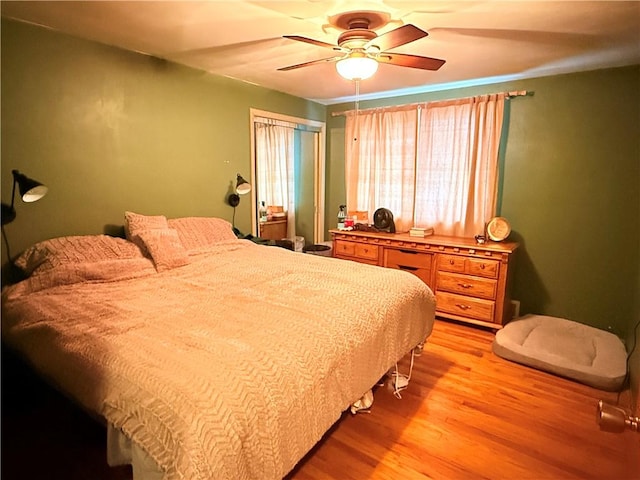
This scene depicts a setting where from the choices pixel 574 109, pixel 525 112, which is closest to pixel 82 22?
pixel 525 112

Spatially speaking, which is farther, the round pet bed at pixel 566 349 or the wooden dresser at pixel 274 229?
the wooden dresser at pixel 274 229

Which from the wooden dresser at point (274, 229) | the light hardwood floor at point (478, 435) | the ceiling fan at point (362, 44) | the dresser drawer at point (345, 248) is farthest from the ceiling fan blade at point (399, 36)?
the wooden dresser at point (274, 229)

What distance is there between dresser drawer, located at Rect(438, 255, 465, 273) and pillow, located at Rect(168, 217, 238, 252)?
1.92 meters

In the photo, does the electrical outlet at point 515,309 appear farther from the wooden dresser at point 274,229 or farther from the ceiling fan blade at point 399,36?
the wooden dresser at point 274,229

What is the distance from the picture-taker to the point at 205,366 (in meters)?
1.35

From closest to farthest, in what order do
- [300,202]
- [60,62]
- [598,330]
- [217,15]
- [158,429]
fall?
[158,429], [217,15], [60,62], [598,330], [300,202]

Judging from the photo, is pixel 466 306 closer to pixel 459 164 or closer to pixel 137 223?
pixel 459 164

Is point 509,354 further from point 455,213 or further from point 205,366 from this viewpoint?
point 205,366

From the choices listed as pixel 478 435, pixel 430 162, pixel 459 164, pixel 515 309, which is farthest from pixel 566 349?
pixel 430 162

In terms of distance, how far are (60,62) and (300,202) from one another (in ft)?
10.4

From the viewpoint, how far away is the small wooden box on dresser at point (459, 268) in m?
3.26

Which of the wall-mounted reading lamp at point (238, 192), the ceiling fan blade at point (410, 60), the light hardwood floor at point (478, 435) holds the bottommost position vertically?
the light hardwood floor at point (478, 435)

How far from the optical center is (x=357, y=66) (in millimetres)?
2121

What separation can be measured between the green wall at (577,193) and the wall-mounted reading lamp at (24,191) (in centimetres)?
366
